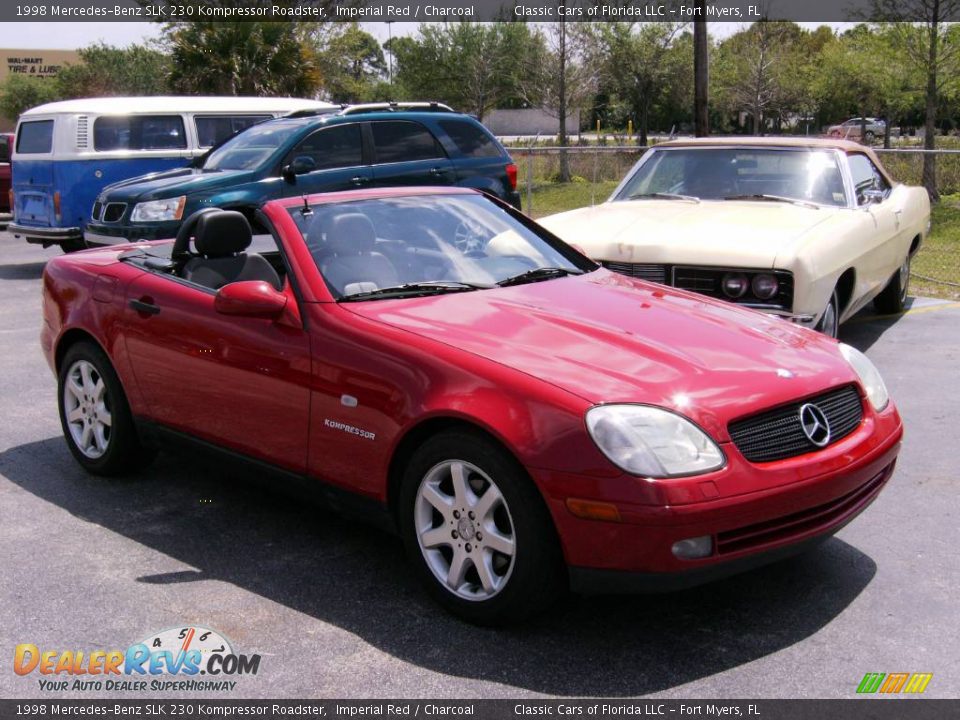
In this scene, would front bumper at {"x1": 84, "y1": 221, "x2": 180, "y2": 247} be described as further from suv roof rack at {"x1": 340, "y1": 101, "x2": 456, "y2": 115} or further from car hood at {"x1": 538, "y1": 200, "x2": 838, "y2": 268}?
car hood at {"x1": 538, "y1": 200, "x2": 838, "y2": 268}

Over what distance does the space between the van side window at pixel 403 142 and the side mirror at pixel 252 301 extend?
25.3 feet

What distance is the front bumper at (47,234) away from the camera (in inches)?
526

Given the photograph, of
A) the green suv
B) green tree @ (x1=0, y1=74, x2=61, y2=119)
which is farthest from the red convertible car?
green tree @ (x1=0, y1=74, x2=61, y2=119)

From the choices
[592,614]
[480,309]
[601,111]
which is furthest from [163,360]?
[601,111]

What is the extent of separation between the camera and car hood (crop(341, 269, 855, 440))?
3.59 m

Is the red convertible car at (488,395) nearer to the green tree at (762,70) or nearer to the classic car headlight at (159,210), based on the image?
the classic car headlight at (159,210)

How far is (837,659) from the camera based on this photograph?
3.49m

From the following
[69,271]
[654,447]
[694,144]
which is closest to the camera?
[654,447]

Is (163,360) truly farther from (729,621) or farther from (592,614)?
(729,621)

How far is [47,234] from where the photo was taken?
44.2 feet

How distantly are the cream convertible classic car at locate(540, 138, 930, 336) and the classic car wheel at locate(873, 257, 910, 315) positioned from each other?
0.02 m

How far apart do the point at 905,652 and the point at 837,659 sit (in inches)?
9.3

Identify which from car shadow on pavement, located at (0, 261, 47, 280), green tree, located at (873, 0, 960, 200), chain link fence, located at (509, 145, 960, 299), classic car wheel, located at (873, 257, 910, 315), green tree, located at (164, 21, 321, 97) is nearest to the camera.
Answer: classic car wheel, located at (873, 257, 910, 315)

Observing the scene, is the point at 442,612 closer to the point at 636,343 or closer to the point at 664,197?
the point at 636,343
